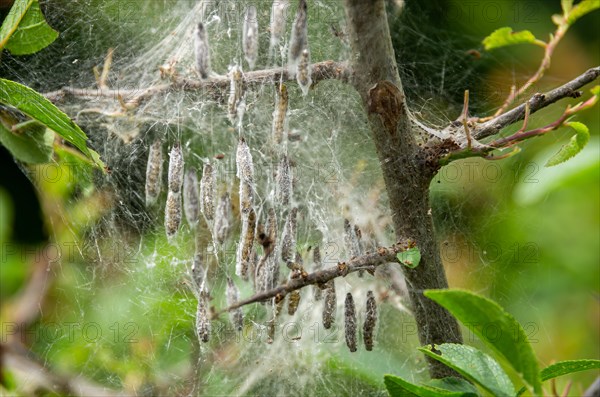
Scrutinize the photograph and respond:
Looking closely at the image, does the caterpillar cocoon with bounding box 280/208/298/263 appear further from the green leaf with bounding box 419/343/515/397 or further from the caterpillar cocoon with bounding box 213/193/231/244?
the green leaf with bounding box 419/343/515/397

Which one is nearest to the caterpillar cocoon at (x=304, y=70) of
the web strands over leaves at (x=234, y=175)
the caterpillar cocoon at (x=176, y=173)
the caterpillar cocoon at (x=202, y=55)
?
the caterpillar cocoon at (x=202, y=55)

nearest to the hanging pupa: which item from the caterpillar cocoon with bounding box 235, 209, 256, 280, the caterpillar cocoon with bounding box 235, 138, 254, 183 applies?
the caterpillar cocoon with bounding box 235, 138, 254, 183

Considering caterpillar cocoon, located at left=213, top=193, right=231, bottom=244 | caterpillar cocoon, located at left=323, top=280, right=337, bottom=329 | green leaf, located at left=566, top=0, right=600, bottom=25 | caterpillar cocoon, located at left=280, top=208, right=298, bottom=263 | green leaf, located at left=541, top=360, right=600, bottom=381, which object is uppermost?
green leaf, located at left=566, top=0, right=600, bottom=25

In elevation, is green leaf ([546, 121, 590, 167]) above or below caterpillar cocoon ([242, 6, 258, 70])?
below

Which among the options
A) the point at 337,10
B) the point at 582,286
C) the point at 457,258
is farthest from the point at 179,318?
the point at 582,286

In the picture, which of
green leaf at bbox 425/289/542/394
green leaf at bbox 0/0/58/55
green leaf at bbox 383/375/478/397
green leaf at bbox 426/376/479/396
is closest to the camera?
green leaf at bbox 425/289/542/394

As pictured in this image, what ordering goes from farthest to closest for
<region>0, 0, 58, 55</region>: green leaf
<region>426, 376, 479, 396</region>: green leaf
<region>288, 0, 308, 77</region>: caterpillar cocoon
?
<region>0, 0, 58, 55</region>: green leaf < <region>288, 0, 308, 77</region>: caterpillar cocoon < <region>426, 376, 479, 396</region>: green leaf

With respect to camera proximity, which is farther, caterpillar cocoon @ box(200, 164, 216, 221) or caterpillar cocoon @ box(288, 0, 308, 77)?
caterpillar cocoon @ box(200, 164, 216, 221)

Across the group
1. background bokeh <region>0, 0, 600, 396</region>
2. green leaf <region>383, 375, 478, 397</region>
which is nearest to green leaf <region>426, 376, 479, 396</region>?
green leaf <region>383, 375, 478, 397</region>
